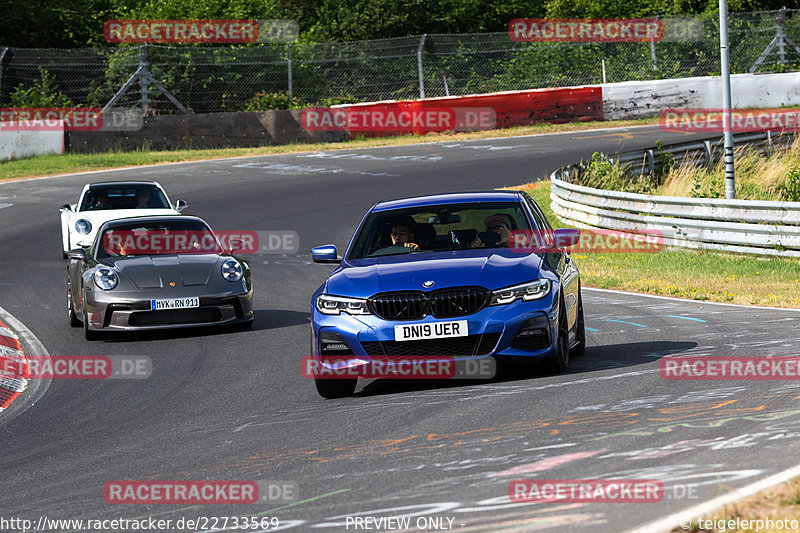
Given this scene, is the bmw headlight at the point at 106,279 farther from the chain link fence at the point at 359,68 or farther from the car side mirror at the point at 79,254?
the chain link fence at the point at 359,68

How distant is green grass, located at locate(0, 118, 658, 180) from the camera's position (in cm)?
3064

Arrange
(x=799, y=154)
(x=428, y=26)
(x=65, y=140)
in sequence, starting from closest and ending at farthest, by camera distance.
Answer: (x=799, y=154) < (x=65, y=140) < (x=428, y=26)

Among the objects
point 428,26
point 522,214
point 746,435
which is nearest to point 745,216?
point 522,214

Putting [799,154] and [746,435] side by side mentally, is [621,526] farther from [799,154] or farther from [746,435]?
[799,154]

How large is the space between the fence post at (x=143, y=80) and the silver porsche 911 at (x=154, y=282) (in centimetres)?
2128

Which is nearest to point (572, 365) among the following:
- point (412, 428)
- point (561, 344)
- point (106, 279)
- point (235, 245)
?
point (561, 344)

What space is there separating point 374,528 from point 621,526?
3.52 ft

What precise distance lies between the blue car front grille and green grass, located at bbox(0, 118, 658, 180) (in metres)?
23.7

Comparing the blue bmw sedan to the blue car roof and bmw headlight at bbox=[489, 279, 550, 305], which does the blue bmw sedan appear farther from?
the blue car roof

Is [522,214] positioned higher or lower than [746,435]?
higher

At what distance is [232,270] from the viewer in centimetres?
1323

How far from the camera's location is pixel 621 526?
4797mm

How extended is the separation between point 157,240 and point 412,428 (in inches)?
297

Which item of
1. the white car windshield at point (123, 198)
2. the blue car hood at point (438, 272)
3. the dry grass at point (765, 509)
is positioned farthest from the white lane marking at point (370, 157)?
the dry grass at point (765, 509)
